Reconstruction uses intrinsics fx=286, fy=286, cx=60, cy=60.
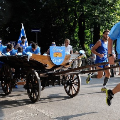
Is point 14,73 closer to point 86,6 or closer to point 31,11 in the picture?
point 86,6

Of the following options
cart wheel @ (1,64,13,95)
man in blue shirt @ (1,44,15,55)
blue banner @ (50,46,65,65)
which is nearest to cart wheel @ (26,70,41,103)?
blue banner @ (50,46,65,65)

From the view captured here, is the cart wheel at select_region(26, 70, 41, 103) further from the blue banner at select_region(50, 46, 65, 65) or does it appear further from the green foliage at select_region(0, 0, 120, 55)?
the green foliage at select_region(0, 0, 120, 55)

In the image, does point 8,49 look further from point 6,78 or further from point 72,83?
point 72,83

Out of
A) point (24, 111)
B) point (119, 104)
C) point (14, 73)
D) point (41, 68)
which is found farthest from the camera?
point (14, 73)

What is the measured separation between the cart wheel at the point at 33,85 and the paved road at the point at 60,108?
169 millimetres

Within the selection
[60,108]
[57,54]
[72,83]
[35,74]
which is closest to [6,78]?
[35,74]

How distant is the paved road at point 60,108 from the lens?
5.26 m

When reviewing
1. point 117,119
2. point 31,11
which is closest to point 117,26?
point 117,119

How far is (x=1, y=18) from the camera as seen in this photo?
25.9 metres

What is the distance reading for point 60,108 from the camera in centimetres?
607

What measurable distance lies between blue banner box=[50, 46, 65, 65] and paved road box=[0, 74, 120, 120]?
3.19 feet

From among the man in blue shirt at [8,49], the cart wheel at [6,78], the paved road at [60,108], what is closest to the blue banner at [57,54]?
the paved road at [60,108]

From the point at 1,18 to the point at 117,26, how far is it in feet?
72.3

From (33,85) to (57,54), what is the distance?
41.5 inches
